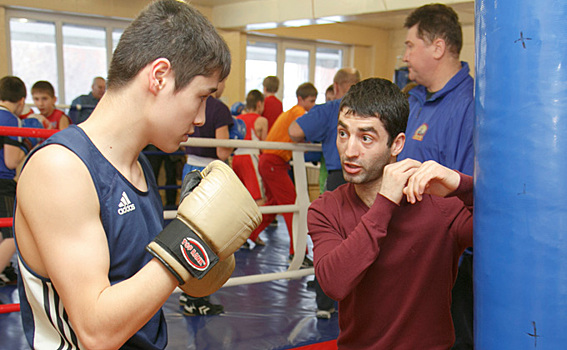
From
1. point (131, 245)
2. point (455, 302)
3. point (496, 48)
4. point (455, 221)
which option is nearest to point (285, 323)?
point (455, 302)

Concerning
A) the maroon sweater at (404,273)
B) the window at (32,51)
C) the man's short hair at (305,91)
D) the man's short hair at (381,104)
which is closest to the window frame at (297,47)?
the window at (32,51)

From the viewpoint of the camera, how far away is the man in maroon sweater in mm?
1258

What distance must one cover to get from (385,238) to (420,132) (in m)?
0.98

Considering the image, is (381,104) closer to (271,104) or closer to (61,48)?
(271,104)

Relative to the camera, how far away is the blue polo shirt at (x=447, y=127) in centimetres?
207

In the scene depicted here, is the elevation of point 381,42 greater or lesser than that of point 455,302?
greater

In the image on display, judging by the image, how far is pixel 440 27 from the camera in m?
2.34

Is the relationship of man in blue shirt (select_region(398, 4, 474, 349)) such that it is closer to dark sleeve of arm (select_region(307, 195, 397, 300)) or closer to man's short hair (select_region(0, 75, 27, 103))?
Result: dark sleeve of arm (select_region(307, 195, 397, 300))

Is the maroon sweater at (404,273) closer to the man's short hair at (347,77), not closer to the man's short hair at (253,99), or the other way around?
the man's short hair at (347,77)

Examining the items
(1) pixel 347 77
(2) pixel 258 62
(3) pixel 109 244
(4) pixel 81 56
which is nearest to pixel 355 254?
(3) pixel 109 244

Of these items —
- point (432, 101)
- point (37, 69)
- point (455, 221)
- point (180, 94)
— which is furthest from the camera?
point (37, 69)

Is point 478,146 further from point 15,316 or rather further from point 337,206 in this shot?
point 15,316

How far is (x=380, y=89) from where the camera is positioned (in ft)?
4.90

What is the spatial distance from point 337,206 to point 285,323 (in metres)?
1.61
